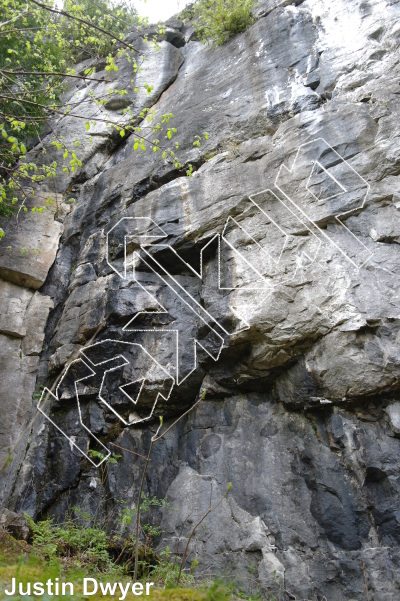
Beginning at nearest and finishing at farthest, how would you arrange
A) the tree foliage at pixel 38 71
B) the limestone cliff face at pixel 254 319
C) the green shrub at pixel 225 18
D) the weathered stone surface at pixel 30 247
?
1. the limestone cliff face at pixel 254 319
2. the tree foliage at pixel 38 71
3. the weathered stone surface at pixel 30 247
4. the green shrub at pixel 225 18

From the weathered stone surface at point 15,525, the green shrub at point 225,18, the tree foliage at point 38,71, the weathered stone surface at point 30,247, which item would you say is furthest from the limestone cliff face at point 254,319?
the weathered stone surface at point 15,525

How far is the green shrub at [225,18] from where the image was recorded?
28.6 ft

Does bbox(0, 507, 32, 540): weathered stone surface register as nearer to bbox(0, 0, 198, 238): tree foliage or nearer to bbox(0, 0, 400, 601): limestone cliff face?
bbox(0, 0, 400, 601): limestone cliff face

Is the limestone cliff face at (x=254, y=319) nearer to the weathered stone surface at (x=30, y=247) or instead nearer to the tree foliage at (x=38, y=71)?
the weathered stone surface at (x=30, y=247)

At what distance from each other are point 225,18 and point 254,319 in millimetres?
6482

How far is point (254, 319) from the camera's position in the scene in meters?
5.48

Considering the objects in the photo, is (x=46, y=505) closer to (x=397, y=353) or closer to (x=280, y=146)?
(x=397, y=353)

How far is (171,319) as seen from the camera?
6473 mm

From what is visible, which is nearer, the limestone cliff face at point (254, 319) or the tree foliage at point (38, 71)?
the limestone cliff face at point (254, 319)

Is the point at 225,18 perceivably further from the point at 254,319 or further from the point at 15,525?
the point at 15,525

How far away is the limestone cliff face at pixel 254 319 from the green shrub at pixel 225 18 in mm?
451

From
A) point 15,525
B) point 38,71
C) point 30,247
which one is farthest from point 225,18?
point 15,525

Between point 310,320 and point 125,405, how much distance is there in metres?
2.70

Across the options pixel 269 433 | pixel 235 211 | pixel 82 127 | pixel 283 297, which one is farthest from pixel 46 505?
pixel 82 127
